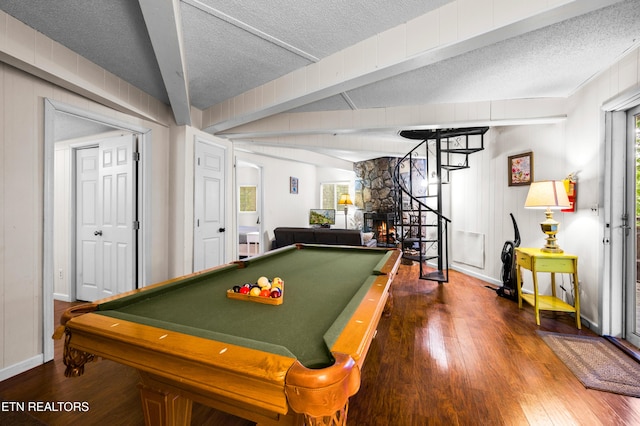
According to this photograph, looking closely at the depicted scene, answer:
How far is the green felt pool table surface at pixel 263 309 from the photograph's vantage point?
3.05 feet

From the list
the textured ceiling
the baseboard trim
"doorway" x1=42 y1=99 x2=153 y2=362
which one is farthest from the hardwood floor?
the textured ceiling

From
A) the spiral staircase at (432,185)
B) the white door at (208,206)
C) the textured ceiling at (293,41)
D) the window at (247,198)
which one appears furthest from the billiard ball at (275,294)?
the window at (247,198)

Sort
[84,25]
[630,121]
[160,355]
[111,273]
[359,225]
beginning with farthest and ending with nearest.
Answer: [359,225]
[111,273]
[630,121]
[84,25]
[160,355]

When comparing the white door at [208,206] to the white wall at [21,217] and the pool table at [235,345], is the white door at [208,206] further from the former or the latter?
the pool table at [235,345]

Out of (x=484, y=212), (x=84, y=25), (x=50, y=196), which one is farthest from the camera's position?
(x=484, y=212)

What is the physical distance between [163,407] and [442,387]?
5.38 feet

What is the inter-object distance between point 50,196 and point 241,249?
4.81 m

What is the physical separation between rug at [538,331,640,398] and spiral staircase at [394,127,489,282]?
154cm

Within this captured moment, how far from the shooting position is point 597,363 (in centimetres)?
207

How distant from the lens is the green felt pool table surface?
3.05 ft

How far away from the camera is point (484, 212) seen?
448 cm

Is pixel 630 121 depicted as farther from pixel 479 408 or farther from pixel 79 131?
pixel 79 131

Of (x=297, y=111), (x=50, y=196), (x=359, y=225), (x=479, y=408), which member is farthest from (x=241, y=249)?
(x=479, y=408)

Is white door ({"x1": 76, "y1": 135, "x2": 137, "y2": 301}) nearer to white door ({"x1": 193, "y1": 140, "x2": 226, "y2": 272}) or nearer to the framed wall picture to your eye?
white door ({"x1": 193, "y1": 140, "x2": 226, "y2": 272})
